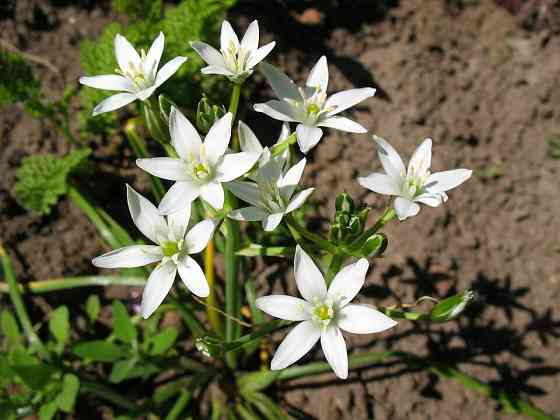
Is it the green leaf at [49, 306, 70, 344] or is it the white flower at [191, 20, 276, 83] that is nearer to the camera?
the white flower at [191, 20, 276, 83]

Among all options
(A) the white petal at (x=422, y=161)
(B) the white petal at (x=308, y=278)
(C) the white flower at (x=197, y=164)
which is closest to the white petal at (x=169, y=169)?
(C) the white flower at (x=197, y=164)

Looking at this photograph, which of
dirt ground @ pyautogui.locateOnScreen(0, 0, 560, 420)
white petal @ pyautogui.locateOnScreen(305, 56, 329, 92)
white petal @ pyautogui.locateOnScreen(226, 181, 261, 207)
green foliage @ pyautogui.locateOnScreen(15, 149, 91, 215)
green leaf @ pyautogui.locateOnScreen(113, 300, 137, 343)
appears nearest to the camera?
white petal @ pyautogui.locateOnScreen(226, 181, 261, 207)

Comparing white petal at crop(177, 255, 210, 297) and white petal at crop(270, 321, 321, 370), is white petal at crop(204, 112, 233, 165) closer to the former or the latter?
white petal at crop(177, 255, 210, 297)

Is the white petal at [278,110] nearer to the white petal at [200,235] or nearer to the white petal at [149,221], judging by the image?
the white petal at [200,235]

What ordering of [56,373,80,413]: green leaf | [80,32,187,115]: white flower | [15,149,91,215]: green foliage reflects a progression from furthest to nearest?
[15,149,91,215]: green foliage → [56,373,80,413]: green leaf → [80,32,187,115]: white flower

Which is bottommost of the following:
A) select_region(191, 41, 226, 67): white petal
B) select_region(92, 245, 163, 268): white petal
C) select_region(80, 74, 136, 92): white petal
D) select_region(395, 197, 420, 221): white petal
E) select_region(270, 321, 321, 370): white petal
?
select_region(270, 321, 321, 370): white petal

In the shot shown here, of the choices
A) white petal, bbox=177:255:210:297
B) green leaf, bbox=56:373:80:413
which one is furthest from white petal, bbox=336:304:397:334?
green leaf, bbox=56:373:80:413

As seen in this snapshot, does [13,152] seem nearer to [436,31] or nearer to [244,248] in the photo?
[244,248]
